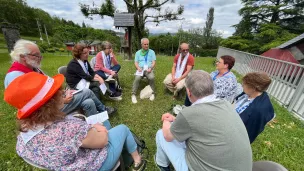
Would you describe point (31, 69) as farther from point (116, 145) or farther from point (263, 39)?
point (263, 39)

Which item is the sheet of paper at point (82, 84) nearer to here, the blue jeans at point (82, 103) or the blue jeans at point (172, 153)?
the blue jeans at point (82, 103)

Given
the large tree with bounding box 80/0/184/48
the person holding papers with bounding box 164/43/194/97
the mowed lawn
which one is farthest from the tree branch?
the mowed lawn

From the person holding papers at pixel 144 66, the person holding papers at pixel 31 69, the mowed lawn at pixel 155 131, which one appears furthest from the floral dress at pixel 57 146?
the person holding papers at pixel 144 66

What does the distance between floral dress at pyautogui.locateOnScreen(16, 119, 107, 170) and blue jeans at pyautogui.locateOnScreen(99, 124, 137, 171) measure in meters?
0.25

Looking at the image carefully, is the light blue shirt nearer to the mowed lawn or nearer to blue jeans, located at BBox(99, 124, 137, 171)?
the mowed lawn

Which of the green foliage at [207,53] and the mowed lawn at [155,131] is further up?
the mowed lawn at [155,131]

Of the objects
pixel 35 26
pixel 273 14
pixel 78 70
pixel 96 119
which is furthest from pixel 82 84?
pixel 35 26

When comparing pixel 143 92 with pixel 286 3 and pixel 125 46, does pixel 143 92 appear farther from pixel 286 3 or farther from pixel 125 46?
pixel 286 3

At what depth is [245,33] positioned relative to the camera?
1764cm

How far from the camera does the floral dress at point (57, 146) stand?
1125 millimetres

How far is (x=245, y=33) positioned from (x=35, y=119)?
21.6 meters

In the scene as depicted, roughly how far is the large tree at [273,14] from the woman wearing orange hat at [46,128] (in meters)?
21.5

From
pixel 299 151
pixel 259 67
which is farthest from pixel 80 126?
pixel 259 67

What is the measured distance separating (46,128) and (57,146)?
0.17m
